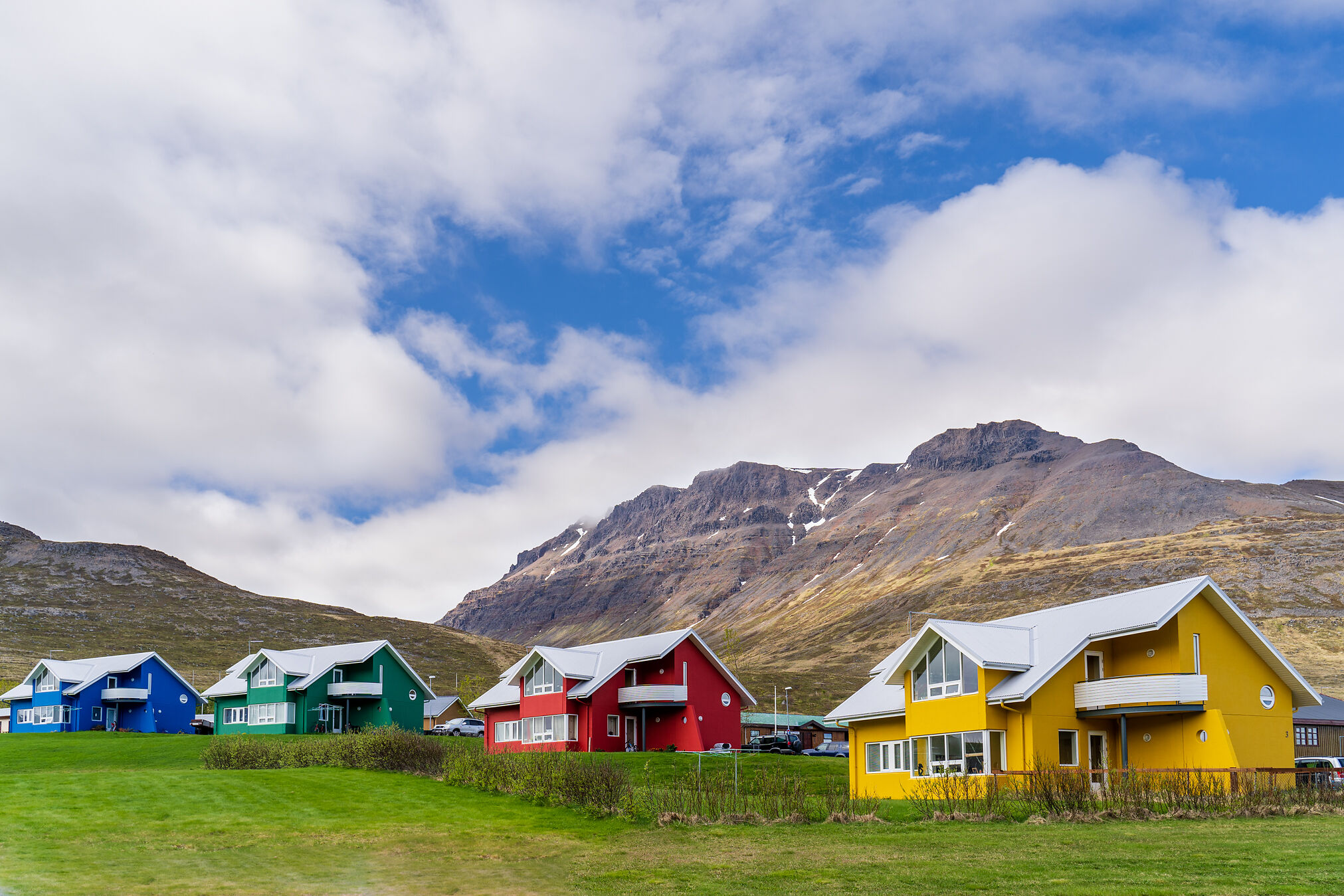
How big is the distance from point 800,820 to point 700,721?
106 feet

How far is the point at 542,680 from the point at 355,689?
19.1 meters

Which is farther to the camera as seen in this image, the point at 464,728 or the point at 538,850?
the point at 464,728

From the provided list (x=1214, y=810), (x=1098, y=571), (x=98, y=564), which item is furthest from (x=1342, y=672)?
(x=98, y=564)

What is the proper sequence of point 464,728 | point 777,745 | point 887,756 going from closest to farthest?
point 887,756 → point 777,745 → point 464,728

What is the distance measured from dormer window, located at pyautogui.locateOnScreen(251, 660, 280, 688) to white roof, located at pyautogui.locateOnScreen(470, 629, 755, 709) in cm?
2121

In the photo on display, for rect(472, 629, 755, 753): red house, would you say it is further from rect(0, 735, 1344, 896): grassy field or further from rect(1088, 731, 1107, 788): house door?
rect(1088, 731, 1107, 788): house door

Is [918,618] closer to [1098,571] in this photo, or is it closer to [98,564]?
[1098,571]

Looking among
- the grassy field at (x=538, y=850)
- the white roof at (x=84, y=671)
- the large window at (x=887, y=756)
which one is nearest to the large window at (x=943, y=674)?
the large window at (x=887, y=756)

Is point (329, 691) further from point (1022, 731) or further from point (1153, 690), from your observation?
point (1153, 690)

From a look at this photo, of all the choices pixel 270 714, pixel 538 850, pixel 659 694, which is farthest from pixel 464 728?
pixel 538 850

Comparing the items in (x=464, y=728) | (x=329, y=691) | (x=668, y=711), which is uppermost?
(x=329, y=691)

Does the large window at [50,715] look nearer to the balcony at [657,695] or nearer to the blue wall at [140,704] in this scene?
the blue wall at [140,704]

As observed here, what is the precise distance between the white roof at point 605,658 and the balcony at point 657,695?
1.52 m

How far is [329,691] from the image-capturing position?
73.9 metres
